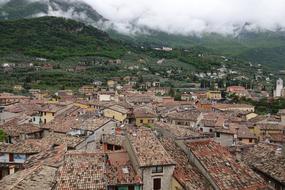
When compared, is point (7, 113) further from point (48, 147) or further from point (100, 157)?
point (100, 157)

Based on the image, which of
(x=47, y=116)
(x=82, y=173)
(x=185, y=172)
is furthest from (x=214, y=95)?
(x=82, y=173)

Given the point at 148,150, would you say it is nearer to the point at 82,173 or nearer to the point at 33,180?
the point at 82,173

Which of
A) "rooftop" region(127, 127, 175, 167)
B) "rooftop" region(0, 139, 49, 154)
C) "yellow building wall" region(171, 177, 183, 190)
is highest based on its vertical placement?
"rooftop" region(127, 127, 175, 167)

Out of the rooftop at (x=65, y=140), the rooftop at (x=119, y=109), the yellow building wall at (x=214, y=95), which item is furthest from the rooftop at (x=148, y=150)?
the yellow building wall at (x=214, y=95)

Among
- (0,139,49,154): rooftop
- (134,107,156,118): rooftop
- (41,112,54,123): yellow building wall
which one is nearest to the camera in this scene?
(0,139,49,154): rooftop

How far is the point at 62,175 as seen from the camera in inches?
1128

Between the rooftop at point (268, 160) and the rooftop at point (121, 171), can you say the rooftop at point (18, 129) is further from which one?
the rooftop at point (268, 160)

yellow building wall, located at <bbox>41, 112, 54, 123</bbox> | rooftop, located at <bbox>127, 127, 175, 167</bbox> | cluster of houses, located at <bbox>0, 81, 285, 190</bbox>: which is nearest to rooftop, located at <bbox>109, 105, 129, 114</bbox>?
yellow building wall, located at <bbox>41, 112, 54, 123</bbox>

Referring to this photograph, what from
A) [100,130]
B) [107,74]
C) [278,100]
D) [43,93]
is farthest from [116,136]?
[107,74]

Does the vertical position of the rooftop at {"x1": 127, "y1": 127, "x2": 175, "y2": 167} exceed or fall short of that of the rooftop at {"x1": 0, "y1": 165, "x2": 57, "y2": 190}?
it exceeds it

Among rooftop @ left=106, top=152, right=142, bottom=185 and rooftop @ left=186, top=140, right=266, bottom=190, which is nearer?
rooftop @ left=106, top=152, right=142, bottom=185

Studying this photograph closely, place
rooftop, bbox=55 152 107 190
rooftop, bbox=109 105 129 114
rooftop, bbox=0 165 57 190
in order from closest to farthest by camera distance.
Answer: rooftop, bbox=55 152 107 190 → rooftop, bbox=0 165 57 190 → rooftop, bbox=109 105 129 114

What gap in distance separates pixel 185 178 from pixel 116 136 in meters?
17.3

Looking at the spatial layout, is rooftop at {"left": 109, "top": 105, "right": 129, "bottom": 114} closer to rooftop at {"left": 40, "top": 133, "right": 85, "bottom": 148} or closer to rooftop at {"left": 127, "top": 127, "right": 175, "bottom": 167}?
rooftop at {"left": 40, "top": 133, "right": 85, "bottom": 148}
